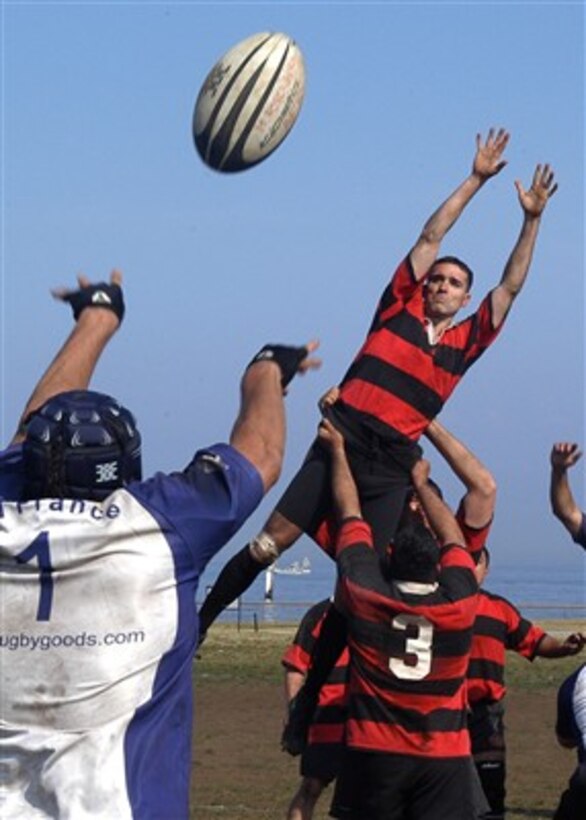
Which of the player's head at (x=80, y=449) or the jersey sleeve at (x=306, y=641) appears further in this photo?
the jersey sleeve at (x=306, y=641)

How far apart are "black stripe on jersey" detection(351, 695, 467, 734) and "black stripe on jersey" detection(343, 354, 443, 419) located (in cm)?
144

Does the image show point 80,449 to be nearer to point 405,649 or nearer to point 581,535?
point 405,649

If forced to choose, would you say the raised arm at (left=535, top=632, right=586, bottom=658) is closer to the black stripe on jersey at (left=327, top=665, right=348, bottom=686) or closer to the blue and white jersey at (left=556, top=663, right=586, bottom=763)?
the blue and white jersey at (left=556, top=663, right=586, bottom=763)

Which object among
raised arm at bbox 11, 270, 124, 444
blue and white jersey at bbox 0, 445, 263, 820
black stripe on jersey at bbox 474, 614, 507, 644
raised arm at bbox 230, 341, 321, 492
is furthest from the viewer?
black stripe on jersey at bbox 474, 614, 507, 644

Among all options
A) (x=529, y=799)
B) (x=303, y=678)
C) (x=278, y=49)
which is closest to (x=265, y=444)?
(x=278, y=49)

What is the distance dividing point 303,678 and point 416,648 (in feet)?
6.46

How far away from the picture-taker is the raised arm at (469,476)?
32.4 ft

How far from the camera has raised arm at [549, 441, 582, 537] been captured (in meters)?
9.87

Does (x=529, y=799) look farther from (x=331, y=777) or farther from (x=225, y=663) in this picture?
(x=225, y=663)

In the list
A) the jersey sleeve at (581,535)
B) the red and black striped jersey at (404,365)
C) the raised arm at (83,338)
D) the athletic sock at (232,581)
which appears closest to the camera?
the raised arm at (83,338)

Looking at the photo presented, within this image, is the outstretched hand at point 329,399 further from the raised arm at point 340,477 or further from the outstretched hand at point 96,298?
the outstretched hand at point 96,298

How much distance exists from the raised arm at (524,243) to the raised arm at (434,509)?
83 cm

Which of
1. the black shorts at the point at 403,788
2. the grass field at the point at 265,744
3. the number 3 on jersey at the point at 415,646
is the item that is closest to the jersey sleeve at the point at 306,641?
the black shorts at the point at 403,788

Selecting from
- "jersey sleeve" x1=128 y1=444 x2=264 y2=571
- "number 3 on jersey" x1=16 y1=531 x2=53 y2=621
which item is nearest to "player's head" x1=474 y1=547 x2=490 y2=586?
"jersey sleeve" x1=128 y1=444 x2=264 y2=571
